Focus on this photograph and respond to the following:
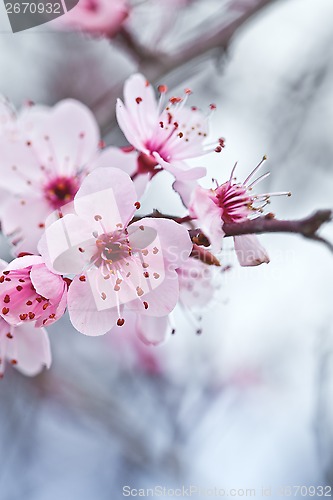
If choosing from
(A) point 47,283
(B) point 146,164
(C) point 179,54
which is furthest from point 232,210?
(C) point 179,54

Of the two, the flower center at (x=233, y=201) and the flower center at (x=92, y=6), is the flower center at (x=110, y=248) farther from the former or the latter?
the flower center at (x=92, y=6)

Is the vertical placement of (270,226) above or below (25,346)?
above

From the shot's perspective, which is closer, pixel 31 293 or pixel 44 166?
pixel 31 293

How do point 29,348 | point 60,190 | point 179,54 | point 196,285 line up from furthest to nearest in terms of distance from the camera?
1. point 179,54
2. point 60,190
3. point 196,285
4. point 29,348

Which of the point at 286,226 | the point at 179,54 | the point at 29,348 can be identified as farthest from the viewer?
the point at 179,54

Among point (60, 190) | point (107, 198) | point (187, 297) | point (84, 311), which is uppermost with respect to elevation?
point (107, 198)

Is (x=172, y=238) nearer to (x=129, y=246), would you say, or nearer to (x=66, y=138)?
(x=129, y=246)

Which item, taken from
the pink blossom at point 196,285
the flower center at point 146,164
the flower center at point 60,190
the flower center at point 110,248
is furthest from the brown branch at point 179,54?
the flower center at point 110,248

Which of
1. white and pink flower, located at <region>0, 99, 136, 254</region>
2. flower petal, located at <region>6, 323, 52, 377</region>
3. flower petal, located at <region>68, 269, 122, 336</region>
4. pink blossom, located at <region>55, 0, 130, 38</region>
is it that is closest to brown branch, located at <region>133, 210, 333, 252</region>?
flower petal, located at <region>68, 269, 122, 336</region>
